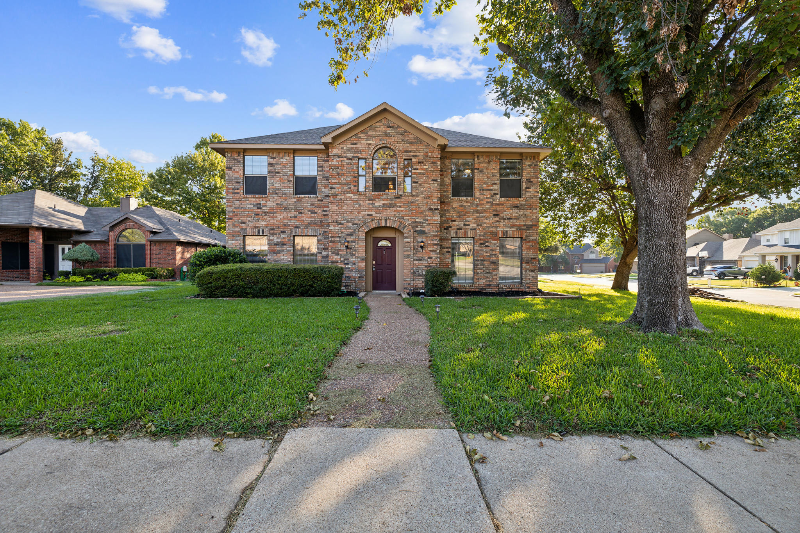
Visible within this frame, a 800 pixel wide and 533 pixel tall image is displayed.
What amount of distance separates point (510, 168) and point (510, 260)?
3746mm

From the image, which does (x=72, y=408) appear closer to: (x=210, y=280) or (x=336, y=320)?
(x=336, y=320)

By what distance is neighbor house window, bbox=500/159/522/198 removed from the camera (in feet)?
44.7

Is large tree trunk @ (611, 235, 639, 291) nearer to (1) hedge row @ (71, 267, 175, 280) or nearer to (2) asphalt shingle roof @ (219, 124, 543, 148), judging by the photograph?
(2) asphalt shingle roof @ (219, 124, 543, 148)

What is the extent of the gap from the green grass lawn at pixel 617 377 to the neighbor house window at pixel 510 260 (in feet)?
22.1

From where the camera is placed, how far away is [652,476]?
2385 mm

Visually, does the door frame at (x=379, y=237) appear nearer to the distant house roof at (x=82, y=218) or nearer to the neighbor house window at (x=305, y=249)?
the neighbor house window at (x=305, y=249)

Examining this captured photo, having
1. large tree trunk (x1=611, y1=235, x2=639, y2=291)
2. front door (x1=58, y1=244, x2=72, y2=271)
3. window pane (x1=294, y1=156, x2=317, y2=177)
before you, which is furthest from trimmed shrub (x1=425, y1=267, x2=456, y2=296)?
front door (x1=58, y1=244, x2=72, y2=271)

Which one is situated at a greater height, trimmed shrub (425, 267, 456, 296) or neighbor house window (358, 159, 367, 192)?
neighbor house window (358, 159, 367, 192)

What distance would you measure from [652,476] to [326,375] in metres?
3.32

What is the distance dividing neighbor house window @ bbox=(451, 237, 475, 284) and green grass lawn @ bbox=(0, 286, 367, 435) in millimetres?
6405

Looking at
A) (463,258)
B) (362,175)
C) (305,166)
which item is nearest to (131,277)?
(305,166)

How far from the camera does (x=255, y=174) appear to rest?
44.4ft

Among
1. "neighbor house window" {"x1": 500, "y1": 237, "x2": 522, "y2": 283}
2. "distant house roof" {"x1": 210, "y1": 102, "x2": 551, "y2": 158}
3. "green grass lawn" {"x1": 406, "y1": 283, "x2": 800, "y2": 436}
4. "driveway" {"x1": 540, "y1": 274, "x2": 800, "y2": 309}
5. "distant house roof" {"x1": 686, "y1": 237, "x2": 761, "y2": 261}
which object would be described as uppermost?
"distant house roof" {"x1": 210, "y1": 102, "x2": 551, "y2": 158}

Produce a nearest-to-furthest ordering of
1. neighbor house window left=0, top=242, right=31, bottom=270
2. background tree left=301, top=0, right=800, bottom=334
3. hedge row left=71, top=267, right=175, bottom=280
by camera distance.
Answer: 1. background tree left=301, top=0, right=800, bottom=334
2. neighbor house window left=0, top=242, right=31, bottom=270
3. hedge row left=71, top=267, right=175, bottom=280
